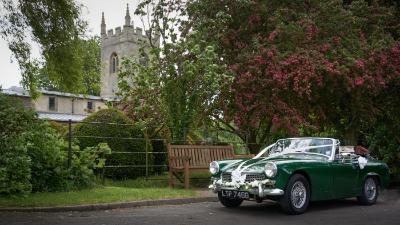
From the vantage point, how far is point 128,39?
225ft

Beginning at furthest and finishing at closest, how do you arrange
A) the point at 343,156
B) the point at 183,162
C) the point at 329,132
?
the point at 329,132, the point at 183,162, the point at 343,156

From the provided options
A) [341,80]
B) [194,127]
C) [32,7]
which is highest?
[32,7]

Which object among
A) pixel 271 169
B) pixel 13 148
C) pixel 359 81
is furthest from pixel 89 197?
pixel 359 81

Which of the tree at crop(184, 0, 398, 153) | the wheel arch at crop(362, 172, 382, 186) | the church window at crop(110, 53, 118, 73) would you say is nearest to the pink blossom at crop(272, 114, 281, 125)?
the tree at crop(184, 0, 398, 153)

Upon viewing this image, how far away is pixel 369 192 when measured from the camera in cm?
1082

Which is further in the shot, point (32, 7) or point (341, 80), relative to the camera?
point (341, 80)

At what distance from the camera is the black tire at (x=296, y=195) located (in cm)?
873

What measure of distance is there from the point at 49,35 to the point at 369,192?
25.3ft

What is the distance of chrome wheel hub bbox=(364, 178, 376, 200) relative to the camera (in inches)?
422

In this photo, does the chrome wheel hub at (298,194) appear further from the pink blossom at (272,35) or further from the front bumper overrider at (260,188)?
the pink blossom at (272,35)

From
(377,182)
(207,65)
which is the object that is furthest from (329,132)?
(377,182)

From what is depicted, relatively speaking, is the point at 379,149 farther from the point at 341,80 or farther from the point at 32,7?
the point at 32,7

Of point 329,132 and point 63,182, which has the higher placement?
point 329,132

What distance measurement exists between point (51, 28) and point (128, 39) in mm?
58915
